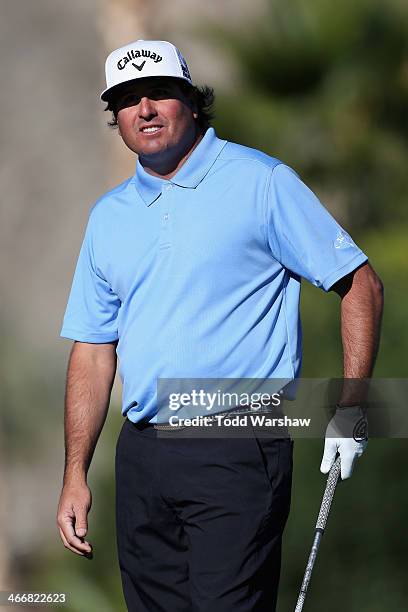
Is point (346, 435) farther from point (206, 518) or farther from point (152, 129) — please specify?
point (152, 129)

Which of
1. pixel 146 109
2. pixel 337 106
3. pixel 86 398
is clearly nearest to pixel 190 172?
pixel 146 109

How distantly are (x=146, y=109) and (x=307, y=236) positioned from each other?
1.92 ft

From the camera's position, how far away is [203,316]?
10.1ft

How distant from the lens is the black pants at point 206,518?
3.02 m

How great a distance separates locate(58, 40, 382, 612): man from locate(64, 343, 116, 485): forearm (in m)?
0.19

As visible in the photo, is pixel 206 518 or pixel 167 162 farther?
pixel 167 162

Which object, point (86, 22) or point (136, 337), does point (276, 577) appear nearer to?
point (136, 337)

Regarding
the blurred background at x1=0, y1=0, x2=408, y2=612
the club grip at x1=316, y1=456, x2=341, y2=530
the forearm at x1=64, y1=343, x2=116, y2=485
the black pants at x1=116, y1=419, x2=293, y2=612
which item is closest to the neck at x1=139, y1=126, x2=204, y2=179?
the forearm at x1=64, y1=343, x2=116, y2=485

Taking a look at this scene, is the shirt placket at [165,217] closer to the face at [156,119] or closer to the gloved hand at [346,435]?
the face at [156,119]

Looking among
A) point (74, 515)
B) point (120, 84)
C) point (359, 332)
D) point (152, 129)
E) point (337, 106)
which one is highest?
point (337, 106)

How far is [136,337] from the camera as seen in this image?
3.21 meters

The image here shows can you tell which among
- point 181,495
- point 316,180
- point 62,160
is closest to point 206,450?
point 181,495

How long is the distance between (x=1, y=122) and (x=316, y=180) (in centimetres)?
1513

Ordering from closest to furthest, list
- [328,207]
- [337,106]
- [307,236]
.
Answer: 1. [307,236]
2. [337,106]
3. [328,207]
